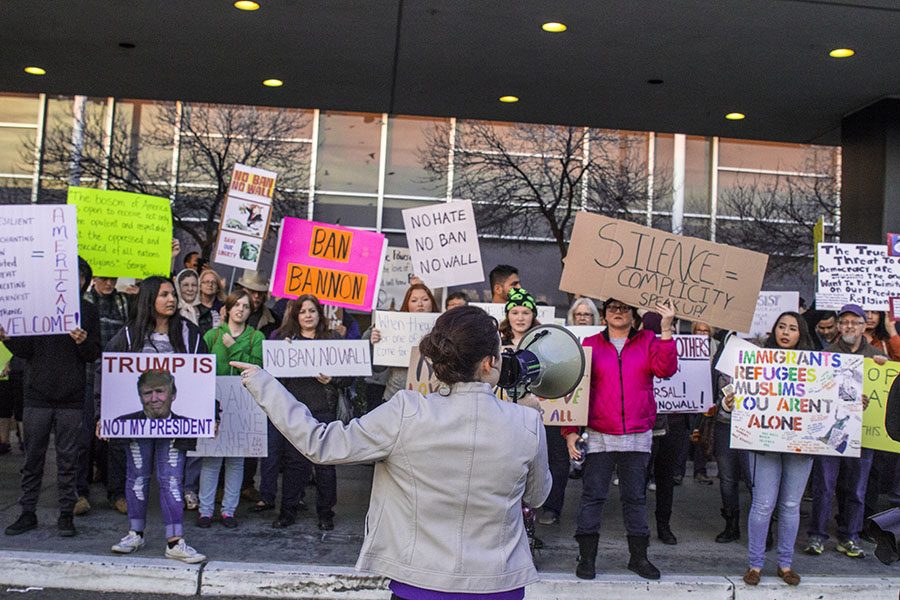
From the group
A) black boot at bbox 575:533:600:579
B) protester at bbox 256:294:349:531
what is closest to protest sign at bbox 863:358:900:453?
black boot at bbox 575:533:600:579

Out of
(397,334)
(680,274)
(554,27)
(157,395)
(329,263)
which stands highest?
(554,27)

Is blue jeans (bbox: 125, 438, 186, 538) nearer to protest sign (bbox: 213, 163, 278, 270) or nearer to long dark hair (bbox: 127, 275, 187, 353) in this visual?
long dark hair (bbox: 127, 275, 187, 353)

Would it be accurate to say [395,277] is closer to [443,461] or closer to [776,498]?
[776,498]

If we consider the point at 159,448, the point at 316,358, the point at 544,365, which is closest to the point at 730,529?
the point at 316,358

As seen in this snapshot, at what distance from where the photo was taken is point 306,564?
6906 millimetres

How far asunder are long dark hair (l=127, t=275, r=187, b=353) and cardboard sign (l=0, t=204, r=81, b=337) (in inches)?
16.0

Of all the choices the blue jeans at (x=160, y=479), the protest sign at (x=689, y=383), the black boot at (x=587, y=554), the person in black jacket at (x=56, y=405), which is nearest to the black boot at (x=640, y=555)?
the black boot at (x=587, y=554)

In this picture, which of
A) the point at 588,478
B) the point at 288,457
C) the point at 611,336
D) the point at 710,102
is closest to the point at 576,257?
the point at 611,336

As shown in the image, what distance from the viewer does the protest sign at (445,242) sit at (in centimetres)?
984

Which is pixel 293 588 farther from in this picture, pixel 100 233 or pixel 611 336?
pixel 100 233

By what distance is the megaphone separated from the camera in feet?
12.4

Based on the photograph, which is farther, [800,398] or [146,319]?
[146,319]

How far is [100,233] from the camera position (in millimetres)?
8836

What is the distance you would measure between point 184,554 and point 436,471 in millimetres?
4159
